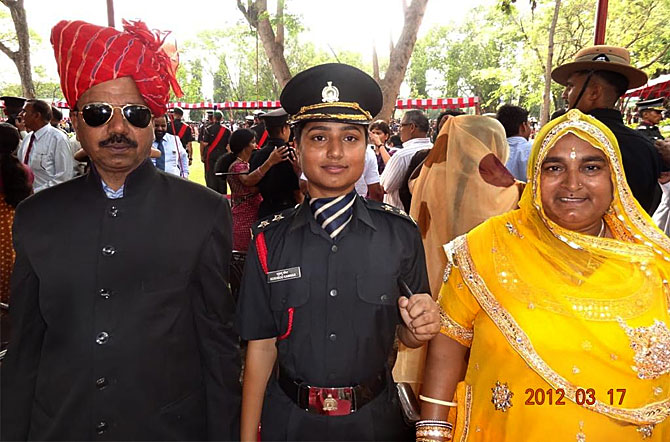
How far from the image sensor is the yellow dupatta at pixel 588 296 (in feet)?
5.33

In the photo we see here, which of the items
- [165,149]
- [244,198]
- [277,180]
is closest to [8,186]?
[244,198]

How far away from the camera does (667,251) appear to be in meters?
1.72

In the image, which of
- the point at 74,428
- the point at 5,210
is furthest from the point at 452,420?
the point at 5,210

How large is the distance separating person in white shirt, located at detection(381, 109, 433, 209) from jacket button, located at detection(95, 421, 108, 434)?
12.0ft

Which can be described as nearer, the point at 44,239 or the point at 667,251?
the point at 44,239

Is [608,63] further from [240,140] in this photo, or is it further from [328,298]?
[240,140]

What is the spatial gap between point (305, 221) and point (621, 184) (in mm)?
1138

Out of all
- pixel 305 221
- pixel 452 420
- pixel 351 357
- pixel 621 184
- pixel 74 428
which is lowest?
pixel 452 420

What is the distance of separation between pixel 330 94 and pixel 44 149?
202 inches

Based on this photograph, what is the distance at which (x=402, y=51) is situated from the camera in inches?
368

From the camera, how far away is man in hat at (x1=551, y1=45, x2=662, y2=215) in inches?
117

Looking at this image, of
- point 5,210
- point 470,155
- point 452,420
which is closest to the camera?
point 452,420

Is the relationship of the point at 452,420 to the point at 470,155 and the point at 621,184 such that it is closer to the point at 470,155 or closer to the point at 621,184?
the point at 621,184

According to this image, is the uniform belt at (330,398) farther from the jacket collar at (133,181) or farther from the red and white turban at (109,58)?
the red and white turban at (109,58)
